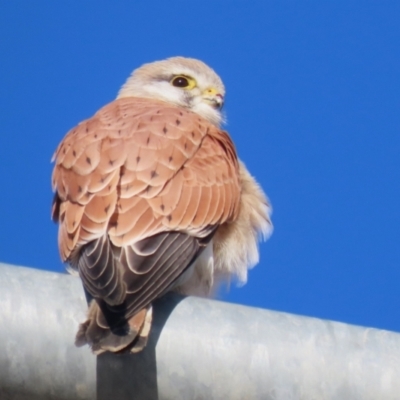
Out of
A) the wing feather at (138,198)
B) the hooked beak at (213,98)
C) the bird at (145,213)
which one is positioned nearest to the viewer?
the bird at (145,213)

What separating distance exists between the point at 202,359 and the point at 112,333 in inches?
19.3

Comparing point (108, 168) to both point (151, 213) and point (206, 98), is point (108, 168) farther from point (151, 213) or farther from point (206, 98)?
point (206, 98)

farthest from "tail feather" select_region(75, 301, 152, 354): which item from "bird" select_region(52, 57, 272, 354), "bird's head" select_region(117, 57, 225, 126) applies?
"bird's head" select_region(117, 57, 225, 126)

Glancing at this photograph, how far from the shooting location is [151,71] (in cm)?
609

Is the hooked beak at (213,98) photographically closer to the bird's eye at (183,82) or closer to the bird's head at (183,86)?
the bird's head at (183,86)

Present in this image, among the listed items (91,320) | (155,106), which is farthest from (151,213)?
(155,106)

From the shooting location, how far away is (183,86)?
5902 mm

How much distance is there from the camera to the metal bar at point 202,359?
1.88m

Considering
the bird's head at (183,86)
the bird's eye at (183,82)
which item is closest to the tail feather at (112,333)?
the bird's head at (183,86)

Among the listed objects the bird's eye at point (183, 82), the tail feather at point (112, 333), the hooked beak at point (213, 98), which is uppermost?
the bird's eye at point (183, 82)

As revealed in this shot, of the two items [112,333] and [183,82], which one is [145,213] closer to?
[112,333]

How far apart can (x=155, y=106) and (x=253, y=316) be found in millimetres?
2918

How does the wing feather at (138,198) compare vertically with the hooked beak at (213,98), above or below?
below

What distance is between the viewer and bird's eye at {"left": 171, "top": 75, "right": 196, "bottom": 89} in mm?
5867
